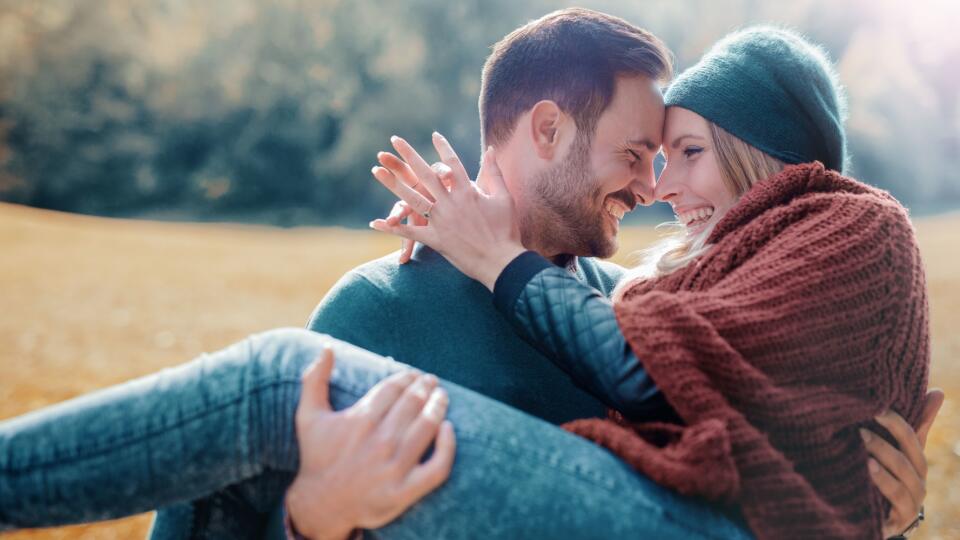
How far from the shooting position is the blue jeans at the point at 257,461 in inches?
38.2

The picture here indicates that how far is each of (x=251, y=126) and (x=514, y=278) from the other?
56.7ft

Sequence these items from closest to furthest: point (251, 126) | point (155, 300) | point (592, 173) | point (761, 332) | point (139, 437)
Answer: point (139, 437) → point (761, 332) → point (592, 173) → point (155, 300) → point (251, 126)

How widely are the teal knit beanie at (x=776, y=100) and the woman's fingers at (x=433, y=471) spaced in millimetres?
1057

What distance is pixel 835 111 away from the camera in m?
1.76

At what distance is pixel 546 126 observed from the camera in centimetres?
193

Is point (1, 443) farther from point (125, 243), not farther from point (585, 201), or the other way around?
point (125, 243)

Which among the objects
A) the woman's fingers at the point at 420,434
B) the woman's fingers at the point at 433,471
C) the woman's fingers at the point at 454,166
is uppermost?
the woman's fingers at the point at 454,166

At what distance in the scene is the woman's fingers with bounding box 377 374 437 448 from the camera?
104cm

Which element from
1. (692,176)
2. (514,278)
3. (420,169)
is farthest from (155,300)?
(514,278)

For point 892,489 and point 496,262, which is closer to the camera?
point 892,489

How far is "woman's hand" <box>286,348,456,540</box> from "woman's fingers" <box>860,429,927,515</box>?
763 mm

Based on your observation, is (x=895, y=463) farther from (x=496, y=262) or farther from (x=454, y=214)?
(x=454, y=214)

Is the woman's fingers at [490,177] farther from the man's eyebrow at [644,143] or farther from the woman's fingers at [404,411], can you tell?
the woman's fingers at [404,411]

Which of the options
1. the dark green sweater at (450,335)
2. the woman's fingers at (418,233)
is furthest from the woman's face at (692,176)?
the woman's fingers at (418,233)
